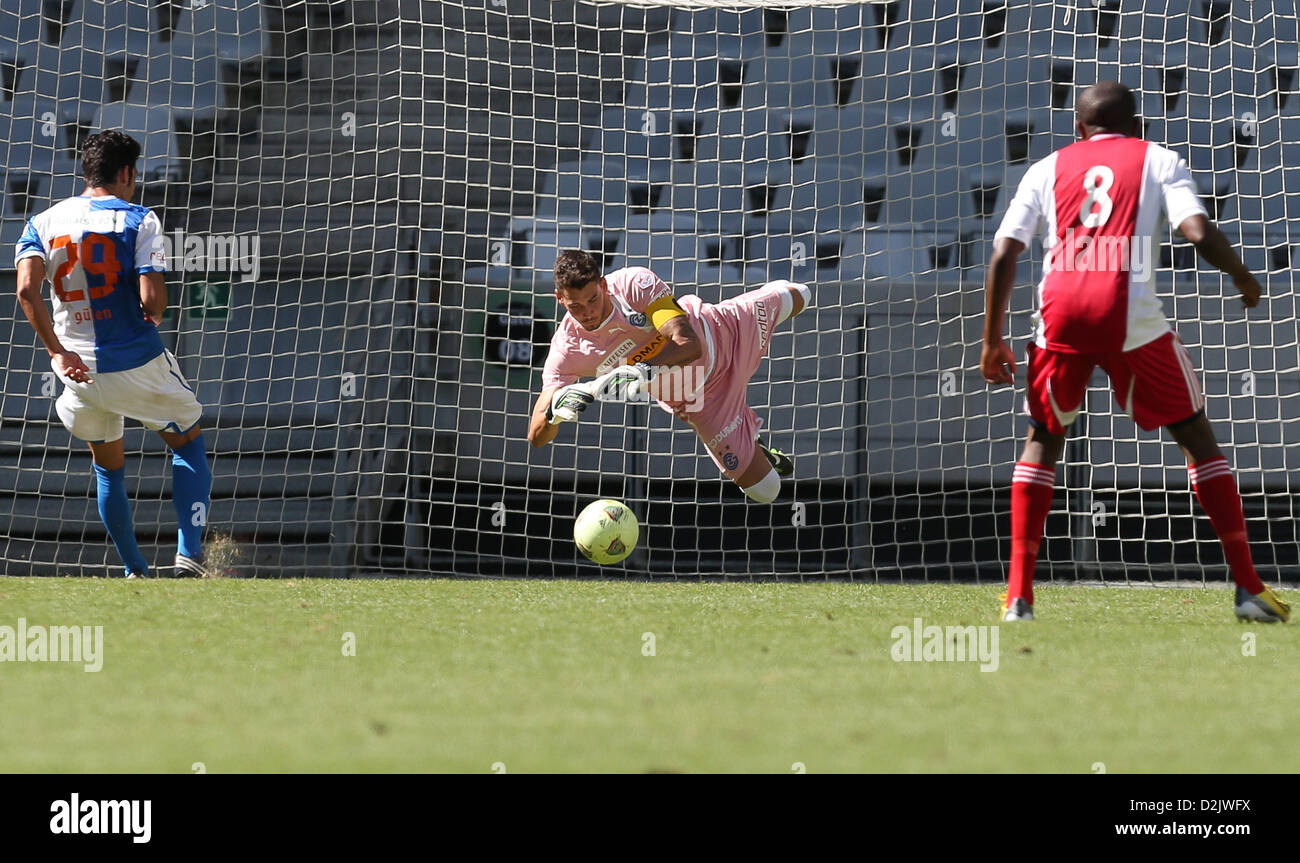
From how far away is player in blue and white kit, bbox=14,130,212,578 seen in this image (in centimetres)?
601

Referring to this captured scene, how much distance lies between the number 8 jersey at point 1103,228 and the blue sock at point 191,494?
3917 millimetres

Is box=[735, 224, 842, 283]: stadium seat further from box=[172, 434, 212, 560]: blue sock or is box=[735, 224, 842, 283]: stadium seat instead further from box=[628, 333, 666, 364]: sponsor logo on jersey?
box=[172, 434, 212, 560]: blue sock

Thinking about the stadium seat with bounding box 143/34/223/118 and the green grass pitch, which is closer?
the green grass pitch

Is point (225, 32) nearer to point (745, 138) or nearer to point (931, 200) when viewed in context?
point (745, 138)

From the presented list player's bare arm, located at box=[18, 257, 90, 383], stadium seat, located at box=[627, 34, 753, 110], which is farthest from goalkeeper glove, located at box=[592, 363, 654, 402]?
stadium seat, located at box=[627, 34, 753, 110]

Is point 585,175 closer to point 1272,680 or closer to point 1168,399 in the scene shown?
point 1168,399

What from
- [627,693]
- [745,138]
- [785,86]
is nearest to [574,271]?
[627,693]

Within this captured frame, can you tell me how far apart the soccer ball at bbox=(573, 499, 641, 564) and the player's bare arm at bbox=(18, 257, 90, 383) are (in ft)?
7.68

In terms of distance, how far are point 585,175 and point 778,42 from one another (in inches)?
88.0

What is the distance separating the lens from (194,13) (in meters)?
10.7

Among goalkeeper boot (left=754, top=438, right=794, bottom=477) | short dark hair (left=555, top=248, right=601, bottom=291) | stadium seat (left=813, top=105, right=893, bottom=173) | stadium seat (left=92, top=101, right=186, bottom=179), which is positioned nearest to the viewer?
short dark hair (left=555, top=248, right=601, bottom=291)

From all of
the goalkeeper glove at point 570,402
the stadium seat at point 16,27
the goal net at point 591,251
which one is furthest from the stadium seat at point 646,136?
the goalkeeper glove at point 570,402
